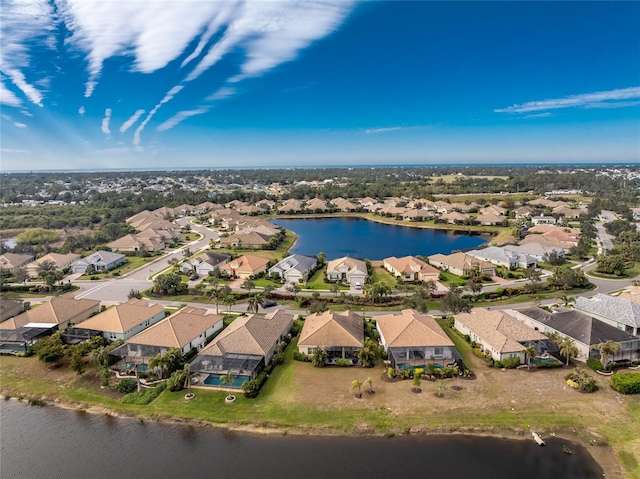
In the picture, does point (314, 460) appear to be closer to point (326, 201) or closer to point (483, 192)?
point (326, 201)

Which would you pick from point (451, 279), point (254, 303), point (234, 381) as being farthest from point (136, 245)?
point (451, 279)

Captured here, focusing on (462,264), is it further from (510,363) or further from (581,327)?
(510,363)

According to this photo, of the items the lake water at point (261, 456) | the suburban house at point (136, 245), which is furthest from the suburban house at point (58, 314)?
the suburban house at point (136, 245)

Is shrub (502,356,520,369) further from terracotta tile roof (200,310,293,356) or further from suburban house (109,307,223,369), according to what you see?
suburban house (109,307,223,369)

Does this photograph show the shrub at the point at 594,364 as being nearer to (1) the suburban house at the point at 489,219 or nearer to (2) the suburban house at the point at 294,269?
(2) the suburban house at the point at 294,269

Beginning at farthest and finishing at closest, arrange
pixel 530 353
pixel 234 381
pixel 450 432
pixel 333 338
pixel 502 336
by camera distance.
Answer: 1. pixel 333 338
2. pixel 502 336
3. pixel 530 353
4. pixel 234 381
5. pixel 450 432
